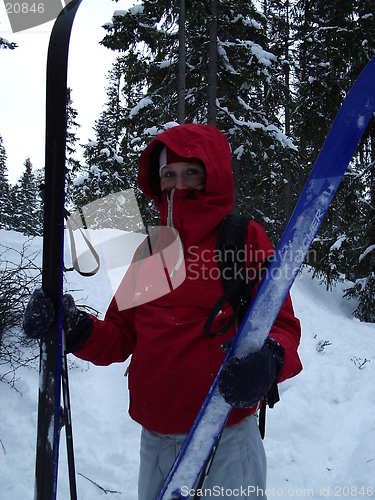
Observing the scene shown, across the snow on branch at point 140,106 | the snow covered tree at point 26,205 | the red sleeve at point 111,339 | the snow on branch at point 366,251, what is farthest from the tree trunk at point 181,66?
the snow covered tree at point 26,205

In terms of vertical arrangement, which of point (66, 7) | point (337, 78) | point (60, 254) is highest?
point (337, 78)

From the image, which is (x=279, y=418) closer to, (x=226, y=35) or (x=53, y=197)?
(x=53, y=197)

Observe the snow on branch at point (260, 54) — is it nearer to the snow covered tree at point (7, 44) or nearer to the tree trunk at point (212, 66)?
the tree trunk at point (212, 66)

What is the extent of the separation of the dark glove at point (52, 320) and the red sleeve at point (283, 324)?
778mm

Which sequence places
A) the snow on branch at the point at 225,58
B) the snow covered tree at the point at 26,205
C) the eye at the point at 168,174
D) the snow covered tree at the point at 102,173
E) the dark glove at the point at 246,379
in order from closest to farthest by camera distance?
the dark glove at the point at 246,379, the eye at the point at 168,174, the snow on branch at the point at 225,58, the snow covered tree at the point at 102,173, the snow covered tree at the point at 26,205

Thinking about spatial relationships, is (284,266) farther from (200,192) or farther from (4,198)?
(4,198)

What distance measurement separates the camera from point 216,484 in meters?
1.52

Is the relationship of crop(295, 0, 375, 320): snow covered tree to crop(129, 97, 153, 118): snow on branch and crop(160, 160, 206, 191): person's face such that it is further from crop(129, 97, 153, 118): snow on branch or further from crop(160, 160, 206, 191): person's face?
crop(160, 160, 206, 191): person's face

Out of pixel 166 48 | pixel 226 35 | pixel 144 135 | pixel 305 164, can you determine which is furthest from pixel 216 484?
pixel 305 164

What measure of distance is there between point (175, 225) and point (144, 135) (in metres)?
6.96

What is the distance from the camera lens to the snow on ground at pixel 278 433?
309 cm

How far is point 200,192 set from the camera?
5.69 ft

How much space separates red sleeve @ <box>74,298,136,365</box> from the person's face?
2.04ft

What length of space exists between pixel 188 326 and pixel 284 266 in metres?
0.44
